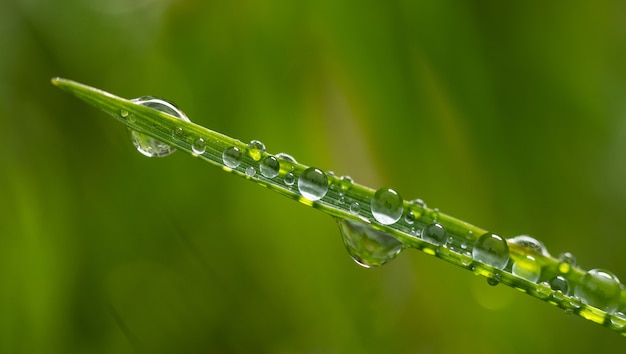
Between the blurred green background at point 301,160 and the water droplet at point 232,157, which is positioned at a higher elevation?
the blurred green background at point 301,160

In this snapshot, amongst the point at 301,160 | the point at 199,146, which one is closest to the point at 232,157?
the point at 199,146

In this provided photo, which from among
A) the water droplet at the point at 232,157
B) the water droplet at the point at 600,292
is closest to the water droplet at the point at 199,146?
Answer: the water droplet at the point at 232,157

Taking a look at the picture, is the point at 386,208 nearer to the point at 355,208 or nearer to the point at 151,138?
the point at 355,208

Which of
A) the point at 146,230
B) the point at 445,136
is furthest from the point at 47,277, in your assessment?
the point at 445,136

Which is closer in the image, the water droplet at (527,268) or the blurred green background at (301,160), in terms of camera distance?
the water droplet at (527,268)

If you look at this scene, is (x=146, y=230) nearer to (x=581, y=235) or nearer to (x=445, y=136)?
(x=445, y=136)

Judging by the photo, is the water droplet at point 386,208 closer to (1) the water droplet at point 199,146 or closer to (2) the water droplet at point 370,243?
(2) the water droplet at point 370,243
